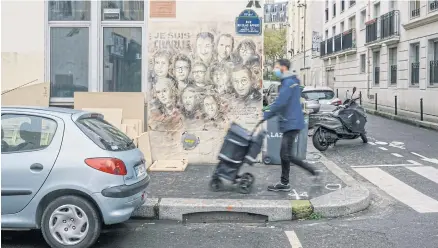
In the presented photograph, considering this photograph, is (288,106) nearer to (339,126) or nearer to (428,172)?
(428,172)

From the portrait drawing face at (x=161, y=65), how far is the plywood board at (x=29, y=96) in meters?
2.12

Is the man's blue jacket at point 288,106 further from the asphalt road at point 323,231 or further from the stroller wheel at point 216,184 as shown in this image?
the asphalt road at point 323,231

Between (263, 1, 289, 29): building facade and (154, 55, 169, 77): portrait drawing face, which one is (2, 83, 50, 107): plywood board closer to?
(154, 55, 169, 77): portrait drawing face

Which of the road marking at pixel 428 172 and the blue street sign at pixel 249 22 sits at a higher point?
the blue street sign at pixel 249 22

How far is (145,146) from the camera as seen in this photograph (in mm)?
9438

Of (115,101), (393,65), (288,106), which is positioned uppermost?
(393,65)

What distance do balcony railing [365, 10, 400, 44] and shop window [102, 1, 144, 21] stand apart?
17.8 meters

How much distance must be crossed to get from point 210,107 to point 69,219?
493 cm

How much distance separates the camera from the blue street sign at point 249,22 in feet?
31.0

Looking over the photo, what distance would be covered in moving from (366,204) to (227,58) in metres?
3.90

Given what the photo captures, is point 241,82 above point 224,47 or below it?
below

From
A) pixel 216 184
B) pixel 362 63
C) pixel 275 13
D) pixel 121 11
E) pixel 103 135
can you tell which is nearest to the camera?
pixel 103 135

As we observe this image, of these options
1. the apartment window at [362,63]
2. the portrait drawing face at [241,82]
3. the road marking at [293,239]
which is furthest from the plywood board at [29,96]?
the apartment window at [362,63]

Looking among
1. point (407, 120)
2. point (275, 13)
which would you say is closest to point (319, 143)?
point (275, 13)
